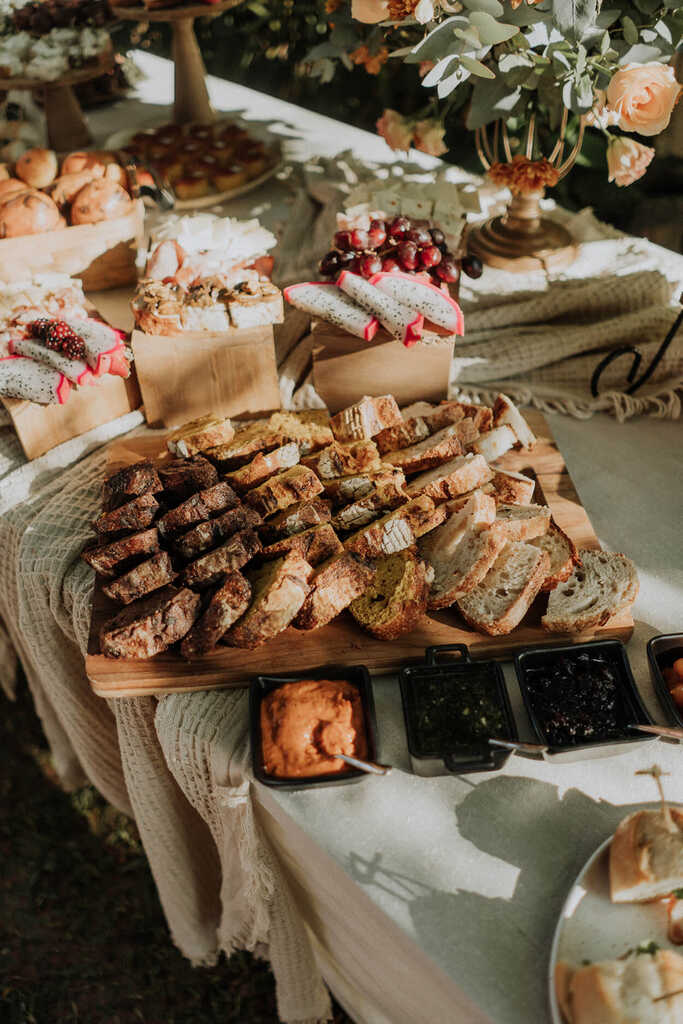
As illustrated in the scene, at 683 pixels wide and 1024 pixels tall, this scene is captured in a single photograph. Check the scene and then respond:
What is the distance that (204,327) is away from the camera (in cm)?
203

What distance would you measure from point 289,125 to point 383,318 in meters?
2.09

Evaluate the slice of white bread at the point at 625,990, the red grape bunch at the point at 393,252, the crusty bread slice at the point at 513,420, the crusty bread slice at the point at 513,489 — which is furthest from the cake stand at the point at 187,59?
the slice of white bread at the point at 625,990

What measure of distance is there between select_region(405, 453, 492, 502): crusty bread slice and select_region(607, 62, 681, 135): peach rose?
81 centimetres

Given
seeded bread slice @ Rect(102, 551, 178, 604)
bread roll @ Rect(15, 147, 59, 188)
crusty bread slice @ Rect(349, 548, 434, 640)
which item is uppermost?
bread roll @ Rect(15, 147, 59, 188)

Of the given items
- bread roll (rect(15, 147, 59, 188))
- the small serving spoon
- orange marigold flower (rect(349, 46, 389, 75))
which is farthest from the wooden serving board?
orange marigold flower (rect(349, 46, 389, 75))

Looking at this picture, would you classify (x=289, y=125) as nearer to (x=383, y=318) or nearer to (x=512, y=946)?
(x=383, y=318)

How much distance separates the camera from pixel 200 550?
166 centimetres

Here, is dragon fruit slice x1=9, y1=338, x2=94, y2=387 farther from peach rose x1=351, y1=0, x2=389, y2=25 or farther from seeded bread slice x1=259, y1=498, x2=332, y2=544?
peach rose x1=351, y1=0, x2=389, y2=25

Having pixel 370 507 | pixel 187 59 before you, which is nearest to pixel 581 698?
pixel 370 507

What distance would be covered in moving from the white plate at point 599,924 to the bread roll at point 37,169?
253 cm

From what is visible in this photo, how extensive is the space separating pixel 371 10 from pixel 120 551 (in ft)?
4.37

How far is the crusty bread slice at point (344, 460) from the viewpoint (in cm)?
183

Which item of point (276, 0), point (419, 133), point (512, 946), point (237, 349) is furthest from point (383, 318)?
point (276, 0)

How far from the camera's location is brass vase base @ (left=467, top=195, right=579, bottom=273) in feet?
8.41
